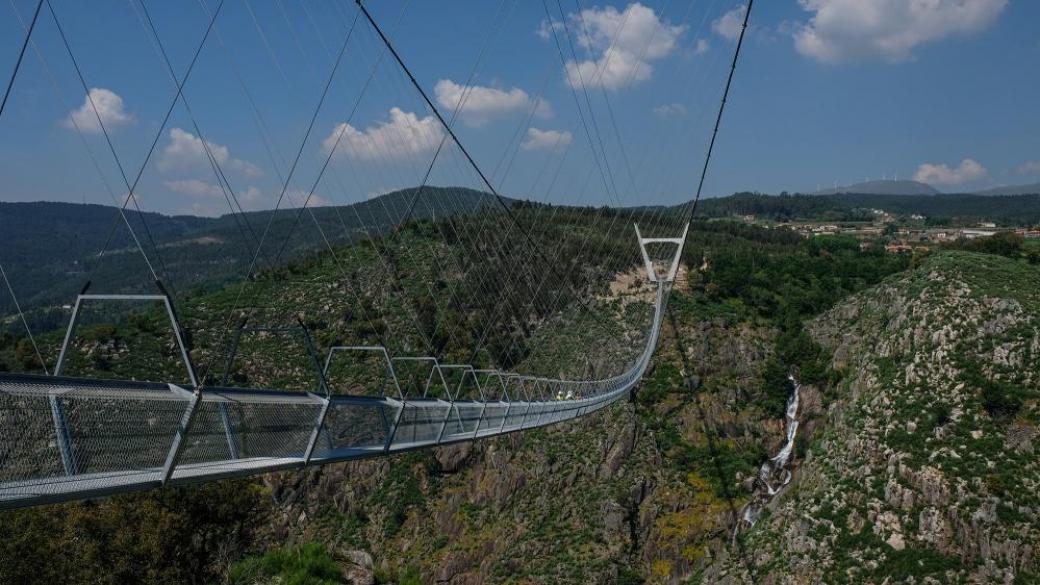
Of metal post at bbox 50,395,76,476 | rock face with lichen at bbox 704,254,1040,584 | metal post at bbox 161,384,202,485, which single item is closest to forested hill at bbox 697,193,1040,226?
rock face with lichen at bbox 704,254,1040,584

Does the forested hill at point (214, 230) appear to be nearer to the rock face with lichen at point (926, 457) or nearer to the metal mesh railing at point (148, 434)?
the metal mesh railing at point (148, 434)

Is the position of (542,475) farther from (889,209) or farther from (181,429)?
(889,209)

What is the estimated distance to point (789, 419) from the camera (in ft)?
89.2

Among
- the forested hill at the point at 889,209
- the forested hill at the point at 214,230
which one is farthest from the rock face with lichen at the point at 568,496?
the forested hill at the point at 889,209

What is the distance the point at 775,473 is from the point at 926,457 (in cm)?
494

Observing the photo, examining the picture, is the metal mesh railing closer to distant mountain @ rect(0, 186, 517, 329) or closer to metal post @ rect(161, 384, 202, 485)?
metal post @ rect(161, 384, 202, 485)

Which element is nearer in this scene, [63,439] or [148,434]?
[63,439]

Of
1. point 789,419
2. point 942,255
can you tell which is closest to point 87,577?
point 789,419

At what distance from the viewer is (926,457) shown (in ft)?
71.8

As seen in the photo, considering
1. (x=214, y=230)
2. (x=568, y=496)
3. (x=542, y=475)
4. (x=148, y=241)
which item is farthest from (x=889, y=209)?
(x=148, y=241)

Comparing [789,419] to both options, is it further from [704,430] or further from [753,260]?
[753,260]

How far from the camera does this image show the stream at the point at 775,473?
23.9m

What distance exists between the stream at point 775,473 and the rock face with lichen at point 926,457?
59 centimetres

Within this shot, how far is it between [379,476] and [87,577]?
13.7m
